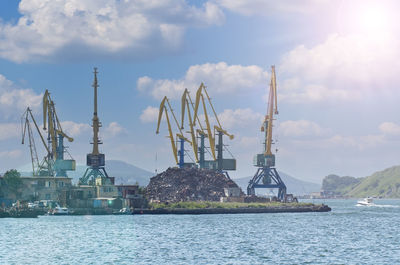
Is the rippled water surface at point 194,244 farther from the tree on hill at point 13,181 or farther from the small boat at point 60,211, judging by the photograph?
the tree on hill at point 13,181

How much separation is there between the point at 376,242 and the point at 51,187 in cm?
10244

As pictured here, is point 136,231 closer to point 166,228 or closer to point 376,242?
point 166,228

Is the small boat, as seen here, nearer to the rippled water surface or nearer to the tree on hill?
the tree on hill

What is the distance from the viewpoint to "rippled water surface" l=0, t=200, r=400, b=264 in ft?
272

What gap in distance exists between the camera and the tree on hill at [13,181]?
183750 mm

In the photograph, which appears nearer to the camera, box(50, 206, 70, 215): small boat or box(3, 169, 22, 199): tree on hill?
box(50, 206, 70, 215): small boat

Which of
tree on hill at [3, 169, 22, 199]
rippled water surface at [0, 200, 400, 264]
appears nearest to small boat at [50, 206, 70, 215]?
tree on hill at [3, 169, 22, 199]

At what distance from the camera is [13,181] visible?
184m

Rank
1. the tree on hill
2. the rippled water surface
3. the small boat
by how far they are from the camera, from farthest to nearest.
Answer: the tree on hill, the small boat, the rippled water surface

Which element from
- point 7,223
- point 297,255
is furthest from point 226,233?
point 7,223

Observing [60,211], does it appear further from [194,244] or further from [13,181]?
[194,244]

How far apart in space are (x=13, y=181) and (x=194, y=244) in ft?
313

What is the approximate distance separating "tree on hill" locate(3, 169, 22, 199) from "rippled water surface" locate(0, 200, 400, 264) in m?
39.7

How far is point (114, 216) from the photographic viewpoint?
17775 centimetres
